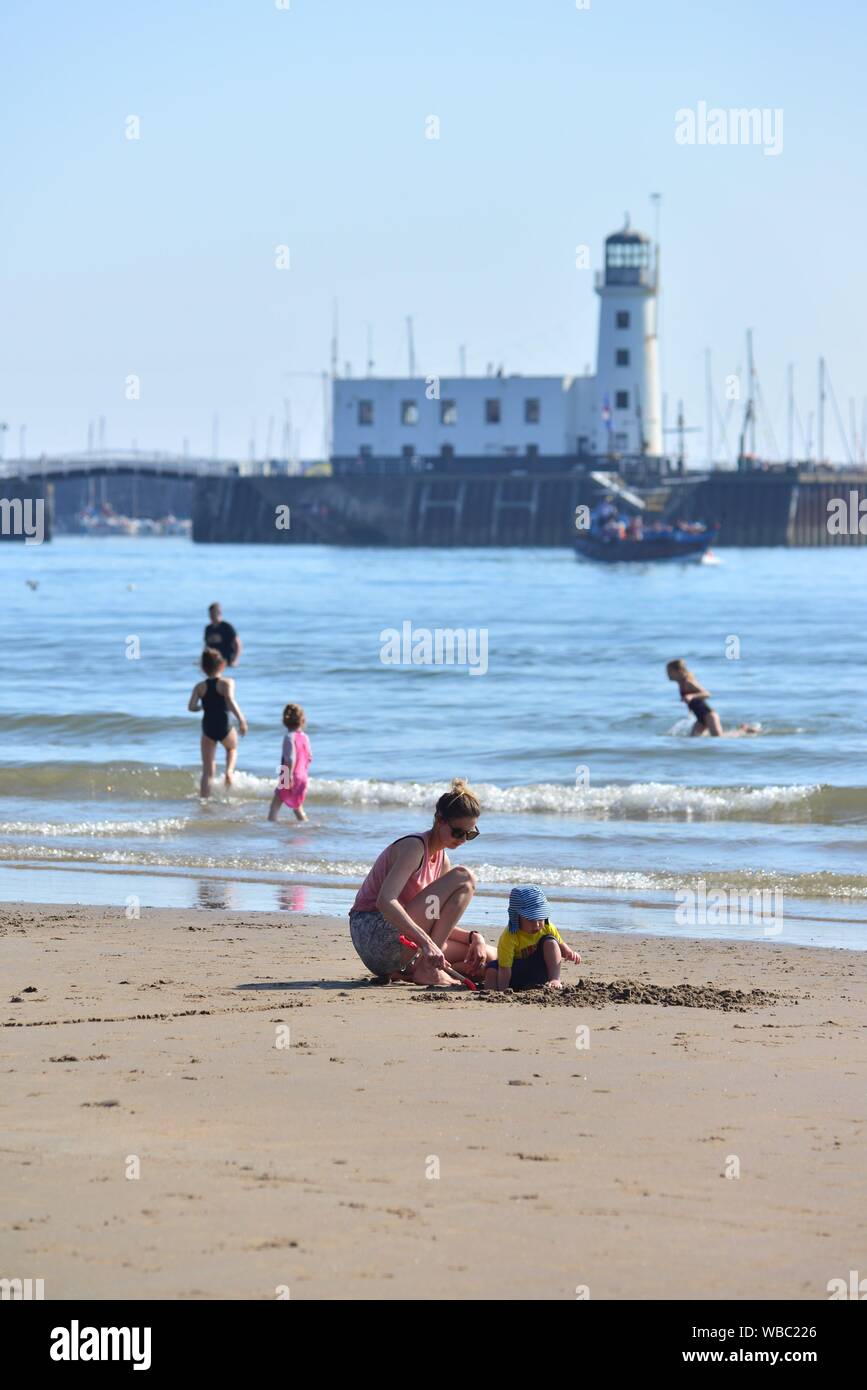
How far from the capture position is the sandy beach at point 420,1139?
467 centimetres

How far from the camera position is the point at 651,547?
292ft

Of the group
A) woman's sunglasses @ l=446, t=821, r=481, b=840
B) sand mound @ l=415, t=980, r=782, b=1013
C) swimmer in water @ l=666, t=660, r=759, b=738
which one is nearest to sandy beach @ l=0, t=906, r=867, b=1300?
sand mound @ l=415, t=980, r=782, b=1013

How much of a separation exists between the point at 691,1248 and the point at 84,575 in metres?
80.1

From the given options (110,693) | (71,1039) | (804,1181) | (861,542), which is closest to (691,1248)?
(804,1181)

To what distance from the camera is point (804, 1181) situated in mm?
5387

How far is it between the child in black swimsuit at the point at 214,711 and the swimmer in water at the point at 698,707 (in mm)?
5572

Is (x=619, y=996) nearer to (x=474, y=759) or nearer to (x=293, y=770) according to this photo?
(x=293, y=770)

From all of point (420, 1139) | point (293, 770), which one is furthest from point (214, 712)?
point (420, 1139)

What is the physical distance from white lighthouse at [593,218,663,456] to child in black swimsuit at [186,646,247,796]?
8076 cm

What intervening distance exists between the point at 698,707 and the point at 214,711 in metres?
7.12

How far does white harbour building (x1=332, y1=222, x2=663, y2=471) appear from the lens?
9612 centimetres

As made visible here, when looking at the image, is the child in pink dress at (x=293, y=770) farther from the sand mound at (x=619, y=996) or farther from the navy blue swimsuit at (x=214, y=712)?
the sand mound at (x=619, y=996)

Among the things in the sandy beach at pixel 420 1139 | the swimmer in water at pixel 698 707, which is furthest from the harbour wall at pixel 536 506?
the sandy beach at pixel 420 1139
